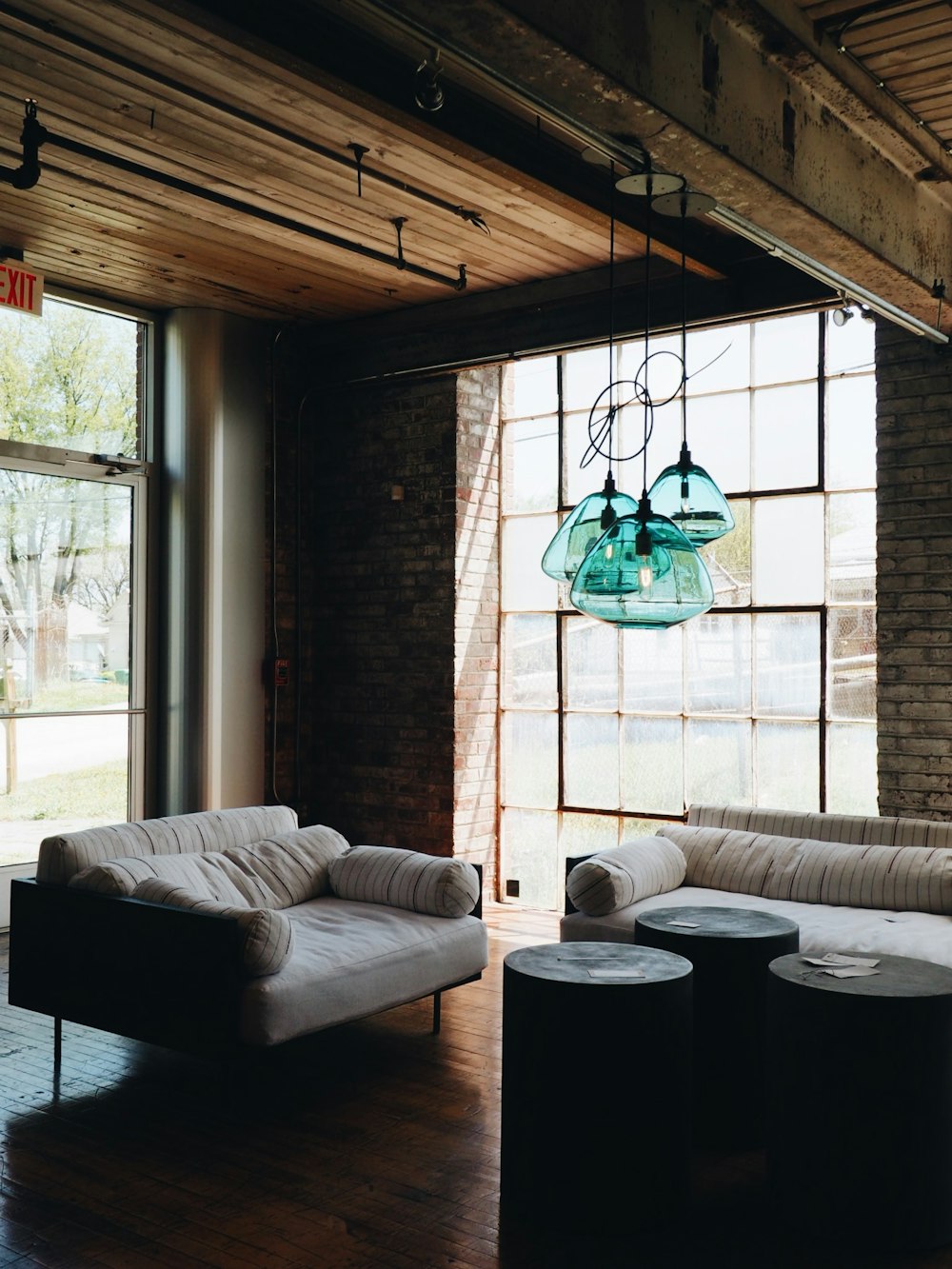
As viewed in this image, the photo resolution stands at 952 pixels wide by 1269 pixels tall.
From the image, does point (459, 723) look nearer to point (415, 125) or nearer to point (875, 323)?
point (875, 323)

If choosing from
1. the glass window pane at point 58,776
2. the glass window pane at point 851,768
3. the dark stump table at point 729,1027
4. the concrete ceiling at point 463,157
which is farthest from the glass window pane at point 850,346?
the glass window pane at point 58,776

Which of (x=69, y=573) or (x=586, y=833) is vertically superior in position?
(x=69, y=573)

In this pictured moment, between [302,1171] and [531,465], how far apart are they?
4.77 metres

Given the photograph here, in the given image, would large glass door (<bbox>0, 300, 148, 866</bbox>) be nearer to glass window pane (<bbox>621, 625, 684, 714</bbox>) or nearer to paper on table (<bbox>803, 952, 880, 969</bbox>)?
glass window pane (<bbox>621, 625, 684, 714</bbox>)

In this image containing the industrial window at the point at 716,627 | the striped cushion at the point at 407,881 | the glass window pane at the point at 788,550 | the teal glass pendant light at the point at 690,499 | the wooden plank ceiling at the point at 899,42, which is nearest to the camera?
the wooden plank ceiling at the point at 899,42

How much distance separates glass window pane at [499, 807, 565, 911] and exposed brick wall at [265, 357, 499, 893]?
10 cm

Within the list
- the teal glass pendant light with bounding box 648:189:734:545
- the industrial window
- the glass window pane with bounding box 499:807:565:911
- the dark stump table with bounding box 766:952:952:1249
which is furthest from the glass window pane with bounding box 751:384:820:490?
the dark stump table with bounding box 766:952:952:1249

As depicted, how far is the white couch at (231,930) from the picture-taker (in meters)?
3.86

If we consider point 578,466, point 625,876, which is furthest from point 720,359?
point 625,876

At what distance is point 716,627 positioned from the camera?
21.7 feet

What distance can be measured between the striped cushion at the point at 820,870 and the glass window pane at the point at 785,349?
2461 millimetres

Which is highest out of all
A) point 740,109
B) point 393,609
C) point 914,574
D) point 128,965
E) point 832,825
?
point 740,109

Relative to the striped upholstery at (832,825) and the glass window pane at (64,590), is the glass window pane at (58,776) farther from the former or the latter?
the striped upholstery at (832,825)

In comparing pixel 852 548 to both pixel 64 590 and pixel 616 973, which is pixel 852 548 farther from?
pixel 64 590
